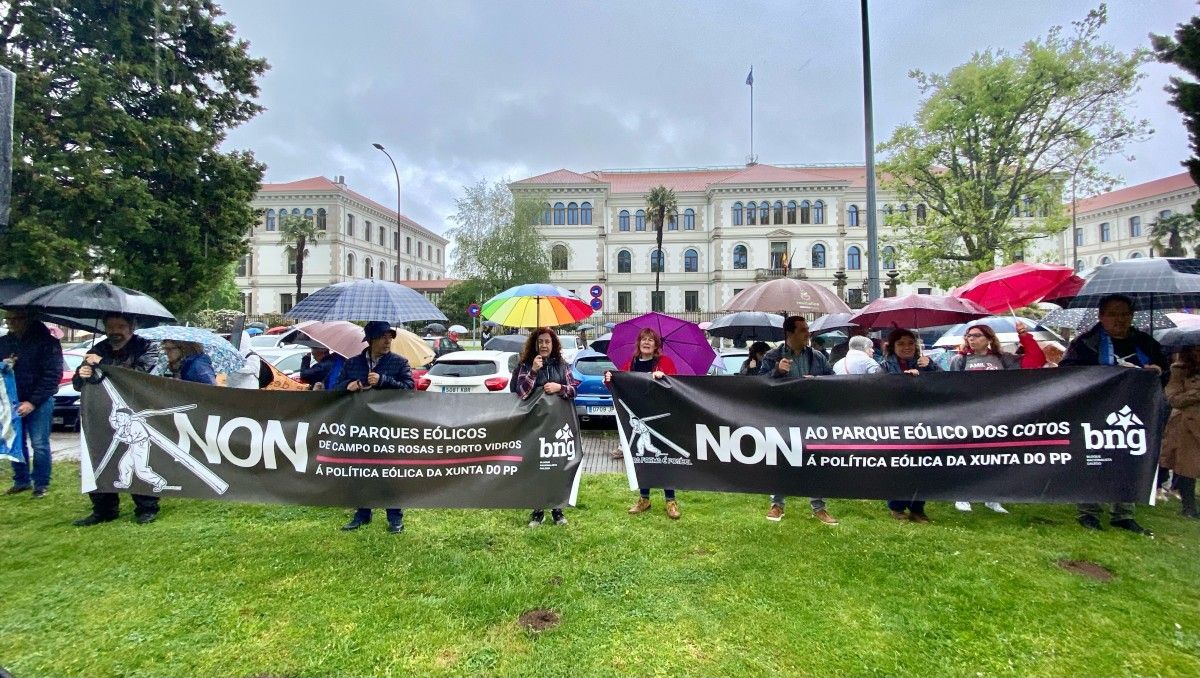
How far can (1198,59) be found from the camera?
4570 mm

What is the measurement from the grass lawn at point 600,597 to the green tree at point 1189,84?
10.8ft

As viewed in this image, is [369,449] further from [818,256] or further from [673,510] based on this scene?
[818,256]

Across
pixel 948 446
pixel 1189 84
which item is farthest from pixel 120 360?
pixel 1189 84

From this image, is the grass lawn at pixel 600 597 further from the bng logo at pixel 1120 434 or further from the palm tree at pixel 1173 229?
the palm tree at pixel 1173 229

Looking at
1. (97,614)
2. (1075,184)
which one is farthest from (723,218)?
(97,614)

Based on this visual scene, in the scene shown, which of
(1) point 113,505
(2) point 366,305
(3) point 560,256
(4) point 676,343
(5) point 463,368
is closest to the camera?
(2) point 366,305

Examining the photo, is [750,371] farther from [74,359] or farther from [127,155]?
[127,155]

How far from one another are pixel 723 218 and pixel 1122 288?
49160 millimetres

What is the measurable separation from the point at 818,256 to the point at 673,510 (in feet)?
171

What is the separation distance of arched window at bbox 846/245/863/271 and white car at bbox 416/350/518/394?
165ft

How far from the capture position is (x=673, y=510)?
4957 millimetres

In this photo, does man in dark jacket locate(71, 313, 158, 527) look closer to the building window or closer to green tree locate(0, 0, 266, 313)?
green tree locate(0, 0, 266, 313)

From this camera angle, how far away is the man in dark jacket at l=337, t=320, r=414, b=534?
448 cm

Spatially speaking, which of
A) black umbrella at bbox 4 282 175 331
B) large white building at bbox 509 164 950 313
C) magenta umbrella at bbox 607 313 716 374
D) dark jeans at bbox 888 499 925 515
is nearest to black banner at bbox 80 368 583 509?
black umbrella at bbox 4 282 175 331
